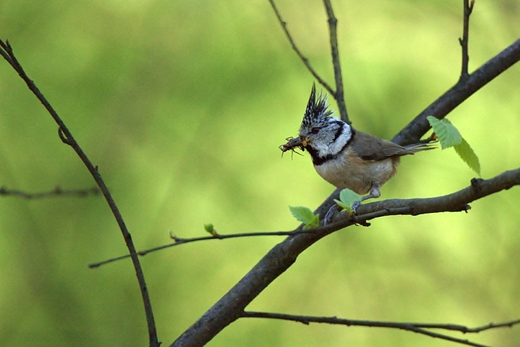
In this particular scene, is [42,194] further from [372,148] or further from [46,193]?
[372,148]

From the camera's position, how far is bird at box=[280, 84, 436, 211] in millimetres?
3309

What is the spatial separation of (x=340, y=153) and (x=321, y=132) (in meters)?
0.15

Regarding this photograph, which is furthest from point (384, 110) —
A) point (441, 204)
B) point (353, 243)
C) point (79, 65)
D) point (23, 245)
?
Answer: point (441, 204)

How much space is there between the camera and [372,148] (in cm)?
341

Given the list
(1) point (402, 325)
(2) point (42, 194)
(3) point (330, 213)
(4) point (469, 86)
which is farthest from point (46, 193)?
(4) point (469, 86)

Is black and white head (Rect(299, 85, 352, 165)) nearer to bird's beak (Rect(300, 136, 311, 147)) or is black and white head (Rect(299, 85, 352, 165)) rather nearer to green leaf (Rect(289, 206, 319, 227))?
bird's beak (Rect(300, 136, 311, 147))

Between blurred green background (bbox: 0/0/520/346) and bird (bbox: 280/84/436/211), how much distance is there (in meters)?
1.07

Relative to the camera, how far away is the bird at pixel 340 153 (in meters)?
3.31

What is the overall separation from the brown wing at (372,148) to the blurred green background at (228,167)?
3.31 ft

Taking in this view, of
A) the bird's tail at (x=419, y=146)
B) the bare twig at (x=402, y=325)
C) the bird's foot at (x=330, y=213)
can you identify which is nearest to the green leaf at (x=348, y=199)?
the bare twig at (x=402, y=325)

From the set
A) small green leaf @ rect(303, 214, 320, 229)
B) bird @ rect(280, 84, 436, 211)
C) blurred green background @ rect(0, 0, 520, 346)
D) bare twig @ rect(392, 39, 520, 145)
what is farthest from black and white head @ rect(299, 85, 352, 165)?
small green leaf @ rect(303, 214, 320, 229)

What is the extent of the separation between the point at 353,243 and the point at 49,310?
2.25m

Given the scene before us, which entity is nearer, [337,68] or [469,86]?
[469,86]

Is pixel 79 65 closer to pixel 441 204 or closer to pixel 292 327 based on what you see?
pixel 292 327
